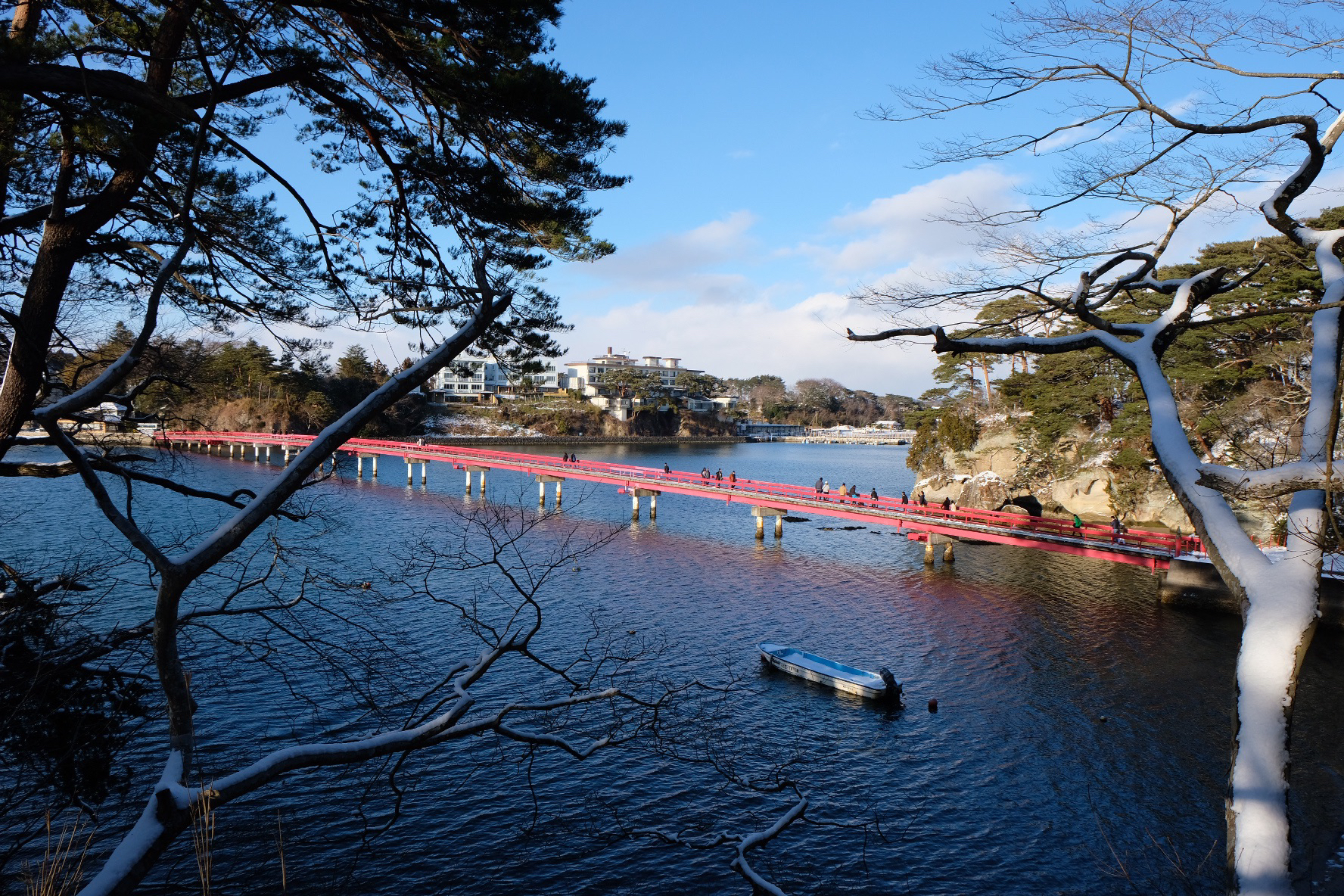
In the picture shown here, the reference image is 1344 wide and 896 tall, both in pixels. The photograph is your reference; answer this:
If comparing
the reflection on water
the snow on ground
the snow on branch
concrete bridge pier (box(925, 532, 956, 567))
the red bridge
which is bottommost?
the reflection on water

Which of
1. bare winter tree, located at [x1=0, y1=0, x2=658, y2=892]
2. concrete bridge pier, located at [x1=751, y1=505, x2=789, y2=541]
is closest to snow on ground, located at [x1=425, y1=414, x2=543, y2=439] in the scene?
concrete bridge pier, located at [x1=751, y1=505, x2=789, y2=541]

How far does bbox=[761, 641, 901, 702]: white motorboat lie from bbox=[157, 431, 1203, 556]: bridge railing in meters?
11.9

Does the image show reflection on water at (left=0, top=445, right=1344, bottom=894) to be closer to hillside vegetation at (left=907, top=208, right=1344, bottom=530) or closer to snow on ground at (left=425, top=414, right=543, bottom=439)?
hillside vegetation at (left=907, top=208, right=1344, bottom=530)

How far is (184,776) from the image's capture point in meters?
4.58

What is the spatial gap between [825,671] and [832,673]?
18 centimetres

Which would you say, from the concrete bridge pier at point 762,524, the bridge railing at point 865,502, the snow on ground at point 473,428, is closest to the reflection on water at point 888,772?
the bridge railing at point 865,502

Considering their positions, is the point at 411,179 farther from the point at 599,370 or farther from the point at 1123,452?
the point at 599,370

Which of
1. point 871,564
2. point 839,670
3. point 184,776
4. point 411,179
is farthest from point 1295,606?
point 871,564

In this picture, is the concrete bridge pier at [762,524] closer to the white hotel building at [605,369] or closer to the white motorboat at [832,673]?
the white motorboat at [832,673]

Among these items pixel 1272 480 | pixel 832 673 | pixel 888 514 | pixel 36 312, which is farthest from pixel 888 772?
pixel 888 514

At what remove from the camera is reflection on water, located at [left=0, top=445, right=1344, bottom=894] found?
428 inches

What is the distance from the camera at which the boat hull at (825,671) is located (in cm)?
1708

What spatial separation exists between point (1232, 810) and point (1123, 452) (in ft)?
110

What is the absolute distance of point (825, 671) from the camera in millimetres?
17812
